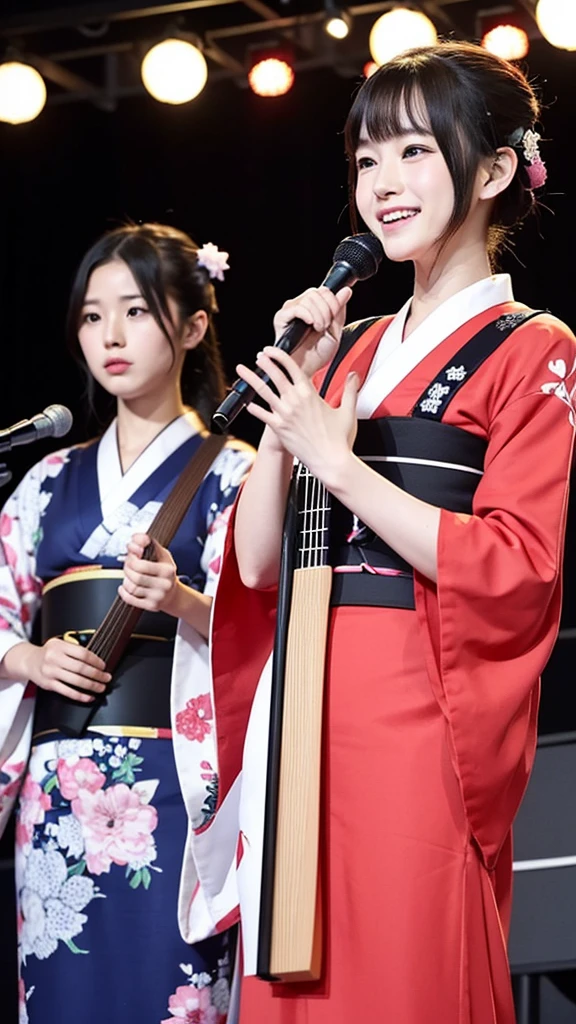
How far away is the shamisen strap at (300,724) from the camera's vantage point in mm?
1731

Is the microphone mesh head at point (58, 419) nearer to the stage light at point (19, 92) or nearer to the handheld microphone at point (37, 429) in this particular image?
the handheld microphone at point (37, 429)

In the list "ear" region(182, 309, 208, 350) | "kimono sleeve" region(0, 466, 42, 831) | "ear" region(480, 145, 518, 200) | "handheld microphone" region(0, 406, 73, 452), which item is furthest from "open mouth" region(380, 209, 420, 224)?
"kimono sleeve" region(0, 466, 42, 831)

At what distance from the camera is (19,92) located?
4215 millimetres

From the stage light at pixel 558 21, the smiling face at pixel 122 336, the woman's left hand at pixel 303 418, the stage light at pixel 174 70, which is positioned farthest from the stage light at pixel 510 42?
the woman's left hand at pixel 303 418

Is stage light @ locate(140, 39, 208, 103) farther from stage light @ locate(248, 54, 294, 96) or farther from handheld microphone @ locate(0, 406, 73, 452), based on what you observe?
handheld microphone @ locate(0, 406, 73, 452)

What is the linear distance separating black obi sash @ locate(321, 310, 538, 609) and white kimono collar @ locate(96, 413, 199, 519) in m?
1.05

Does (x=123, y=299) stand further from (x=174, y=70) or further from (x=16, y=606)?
(x=174, y=70)

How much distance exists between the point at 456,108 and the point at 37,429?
0.77 meters

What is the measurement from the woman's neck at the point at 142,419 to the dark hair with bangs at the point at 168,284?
93mm

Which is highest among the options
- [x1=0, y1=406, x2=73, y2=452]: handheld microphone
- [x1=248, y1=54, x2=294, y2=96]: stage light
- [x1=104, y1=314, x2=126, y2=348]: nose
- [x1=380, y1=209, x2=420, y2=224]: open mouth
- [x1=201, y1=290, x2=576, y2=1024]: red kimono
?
[x1=248, y1=54, x2=294, y2=96]: stage light

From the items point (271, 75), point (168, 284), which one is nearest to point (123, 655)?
point (168, 284)

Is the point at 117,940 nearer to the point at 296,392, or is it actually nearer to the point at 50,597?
the point at 50,597

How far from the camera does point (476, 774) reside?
5.74 feet

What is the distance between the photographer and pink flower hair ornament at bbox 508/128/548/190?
79.5 inches
